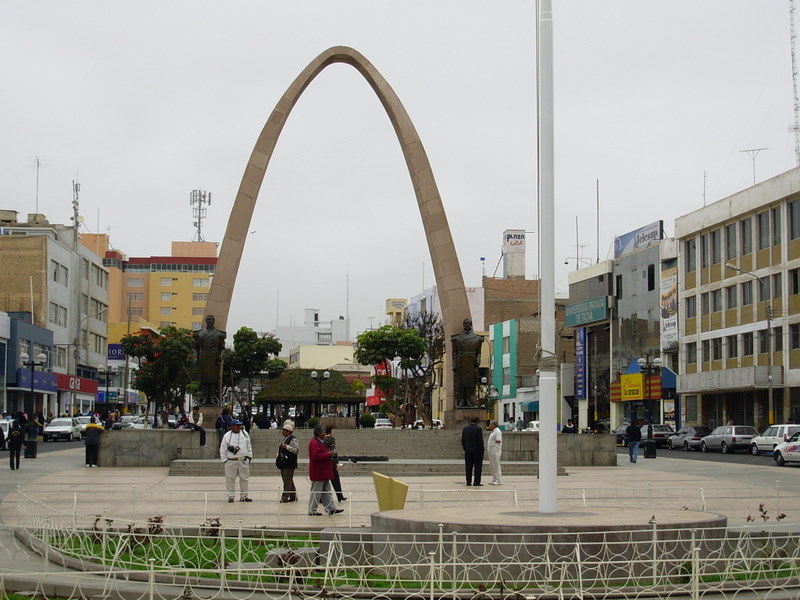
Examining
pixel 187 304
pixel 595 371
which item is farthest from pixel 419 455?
pixel 187 304

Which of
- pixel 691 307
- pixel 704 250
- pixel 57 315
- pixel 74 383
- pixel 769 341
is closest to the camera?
pixel 769 341

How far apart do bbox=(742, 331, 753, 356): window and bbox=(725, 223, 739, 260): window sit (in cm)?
445

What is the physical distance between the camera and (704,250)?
208 ft

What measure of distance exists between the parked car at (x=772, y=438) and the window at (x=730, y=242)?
15.6 m

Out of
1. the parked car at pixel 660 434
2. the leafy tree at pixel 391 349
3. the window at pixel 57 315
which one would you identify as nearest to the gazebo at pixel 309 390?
the parked car at pixel 660 434

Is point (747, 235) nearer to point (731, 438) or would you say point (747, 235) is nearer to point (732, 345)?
point (732, 345)

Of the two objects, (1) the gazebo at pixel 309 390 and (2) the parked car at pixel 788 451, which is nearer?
(2) the parked car at pixel 788 451

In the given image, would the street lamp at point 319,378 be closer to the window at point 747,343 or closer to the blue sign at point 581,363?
the window at point 747,343

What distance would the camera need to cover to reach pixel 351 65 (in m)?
42.7

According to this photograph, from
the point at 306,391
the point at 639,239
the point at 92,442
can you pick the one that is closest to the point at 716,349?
the point at 639,239

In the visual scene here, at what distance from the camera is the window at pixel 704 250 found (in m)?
63.1

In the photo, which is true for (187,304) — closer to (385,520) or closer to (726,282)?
(726,282)

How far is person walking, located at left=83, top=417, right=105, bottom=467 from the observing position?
108ft

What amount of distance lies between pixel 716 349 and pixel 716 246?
566 cm
